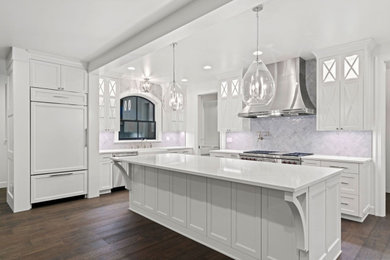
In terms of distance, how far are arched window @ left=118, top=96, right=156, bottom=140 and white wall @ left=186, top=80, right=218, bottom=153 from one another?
1021 mm

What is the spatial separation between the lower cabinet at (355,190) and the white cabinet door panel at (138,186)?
9.81 ft

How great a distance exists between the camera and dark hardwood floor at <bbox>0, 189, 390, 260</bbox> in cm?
257

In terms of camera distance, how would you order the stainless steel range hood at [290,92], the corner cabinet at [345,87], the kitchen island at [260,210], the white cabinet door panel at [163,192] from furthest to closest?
the stainless steel range hood at [290,92]
the corner cabinet at [345,87]
the white cabinet door panel at [163,192]
the kitchen island at [260,210]

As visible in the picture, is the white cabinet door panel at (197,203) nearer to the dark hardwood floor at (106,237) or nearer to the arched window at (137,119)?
the dark hardwood floor at (106,237)

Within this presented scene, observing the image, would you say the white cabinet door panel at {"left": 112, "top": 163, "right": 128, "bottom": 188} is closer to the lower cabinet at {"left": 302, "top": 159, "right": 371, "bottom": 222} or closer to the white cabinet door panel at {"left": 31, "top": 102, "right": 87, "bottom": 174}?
the white cabinet door panel at {"left": 31, "top": 102, "right": 87, "bottom": 174}

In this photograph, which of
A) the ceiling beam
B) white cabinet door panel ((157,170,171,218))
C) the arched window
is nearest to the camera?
the ceiling beam

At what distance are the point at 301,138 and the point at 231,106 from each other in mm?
1677

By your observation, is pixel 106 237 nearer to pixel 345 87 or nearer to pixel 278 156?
pixel 278 156

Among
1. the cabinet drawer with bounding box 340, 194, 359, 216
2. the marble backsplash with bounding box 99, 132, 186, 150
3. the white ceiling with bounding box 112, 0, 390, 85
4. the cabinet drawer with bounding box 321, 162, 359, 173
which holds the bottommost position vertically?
the cabinet drawer with bounding box 340, 194, 359, 216

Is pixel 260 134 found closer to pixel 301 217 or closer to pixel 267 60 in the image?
pixel 267 60

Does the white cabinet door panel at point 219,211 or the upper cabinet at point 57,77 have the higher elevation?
the upper cabinet at point 57,77

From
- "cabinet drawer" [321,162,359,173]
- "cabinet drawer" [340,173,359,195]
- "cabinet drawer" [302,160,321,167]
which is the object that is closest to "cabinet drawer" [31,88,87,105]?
"cabinet drawer" [302,160,321,167]

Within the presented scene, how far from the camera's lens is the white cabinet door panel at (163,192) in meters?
3.29

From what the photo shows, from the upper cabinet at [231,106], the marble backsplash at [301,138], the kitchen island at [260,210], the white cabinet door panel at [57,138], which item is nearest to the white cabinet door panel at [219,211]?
the kitchen island at [260,210]
